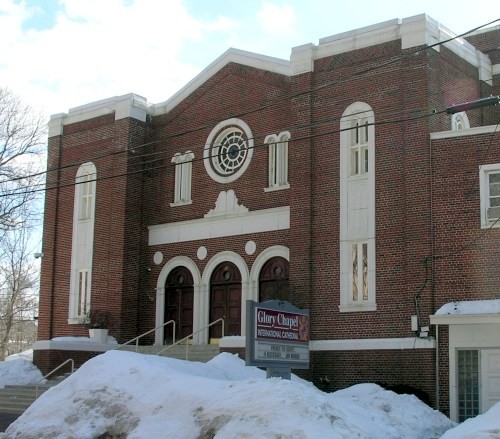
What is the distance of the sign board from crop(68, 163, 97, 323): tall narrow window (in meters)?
13.5

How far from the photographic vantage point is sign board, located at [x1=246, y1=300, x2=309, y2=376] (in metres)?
15.8

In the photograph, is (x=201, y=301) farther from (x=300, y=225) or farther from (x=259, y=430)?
(x=259, y=430)

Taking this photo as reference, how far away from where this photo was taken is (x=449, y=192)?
2169 cm

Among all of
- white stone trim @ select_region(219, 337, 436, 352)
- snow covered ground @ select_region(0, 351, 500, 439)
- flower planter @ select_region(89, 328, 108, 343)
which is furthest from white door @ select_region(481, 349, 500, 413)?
flower planter @ select_region(89, 328, 108, 343)

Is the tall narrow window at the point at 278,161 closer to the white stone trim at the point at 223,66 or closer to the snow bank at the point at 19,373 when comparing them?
the white stone trim at the point at 223,66

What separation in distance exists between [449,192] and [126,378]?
406 inches

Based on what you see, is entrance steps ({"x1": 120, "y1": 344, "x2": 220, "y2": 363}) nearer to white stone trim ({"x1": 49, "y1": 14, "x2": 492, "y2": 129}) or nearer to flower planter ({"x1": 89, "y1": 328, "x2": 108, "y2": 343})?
flower planter ({"x1": 89, "y1": 328, "x2": 108, "y2": 343})

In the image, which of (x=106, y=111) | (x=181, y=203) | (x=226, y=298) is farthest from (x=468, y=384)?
(x=106, y=111)

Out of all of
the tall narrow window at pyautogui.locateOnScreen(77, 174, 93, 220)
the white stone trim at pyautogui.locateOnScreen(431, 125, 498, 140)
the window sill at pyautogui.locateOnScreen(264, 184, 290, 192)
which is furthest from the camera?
the tall narrow window at pyautogui.locateOnScreen(77, 174, 93, 220)

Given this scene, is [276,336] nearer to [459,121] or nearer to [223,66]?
[459,121]

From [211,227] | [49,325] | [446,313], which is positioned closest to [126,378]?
[446,313]

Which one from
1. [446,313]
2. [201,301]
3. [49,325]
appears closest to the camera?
[446,313]

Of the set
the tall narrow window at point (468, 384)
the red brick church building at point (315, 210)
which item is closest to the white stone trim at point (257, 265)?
the red brick church building at point (315, 210)

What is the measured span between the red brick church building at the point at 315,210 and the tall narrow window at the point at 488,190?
35 millimetres
